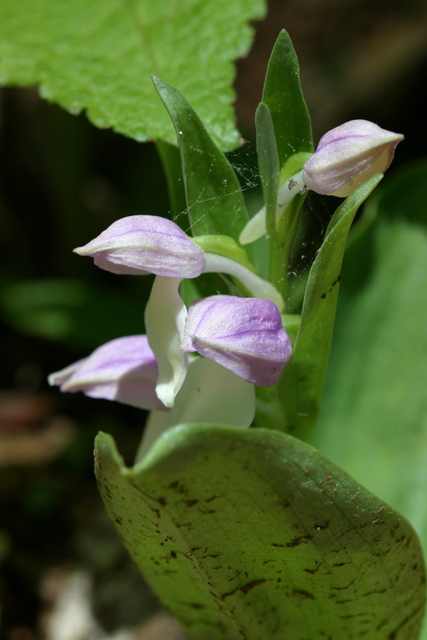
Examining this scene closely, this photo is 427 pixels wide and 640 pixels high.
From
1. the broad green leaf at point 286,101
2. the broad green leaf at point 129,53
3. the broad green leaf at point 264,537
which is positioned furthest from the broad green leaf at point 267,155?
the broad green leaf at point 264,537

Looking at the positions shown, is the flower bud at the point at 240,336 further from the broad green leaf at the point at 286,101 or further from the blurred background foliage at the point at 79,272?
the blurred background foliage at the point at 79,272

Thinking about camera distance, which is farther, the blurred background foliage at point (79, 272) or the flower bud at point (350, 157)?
the blurred background foliage at point (79, 272)

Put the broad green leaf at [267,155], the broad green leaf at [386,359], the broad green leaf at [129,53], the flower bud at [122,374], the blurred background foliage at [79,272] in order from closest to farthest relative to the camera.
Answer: the broad green leaf at [267,155] → the flower bud at [122,374] → the broad green leaf at [129,53] → the broad green leaf at [386,359] → the blurred background foliage at [79,272]

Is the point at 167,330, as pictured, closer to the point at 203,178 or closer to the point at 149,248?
the point at 149,248

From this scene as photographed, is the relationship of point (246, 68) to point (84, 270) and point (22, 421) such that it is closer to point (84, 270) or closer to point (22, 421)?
point (84, 270)

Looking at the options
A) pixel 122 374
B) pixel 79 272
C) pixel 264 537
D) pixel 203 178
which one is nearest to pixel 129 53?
pixel 203 178

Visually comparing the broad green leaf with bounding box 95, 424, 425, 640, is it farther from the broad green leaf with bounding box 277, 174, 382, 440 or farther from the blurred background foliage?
the blurred background foliage

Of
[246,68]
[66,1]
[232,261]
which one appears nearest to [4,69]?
[66,1]
